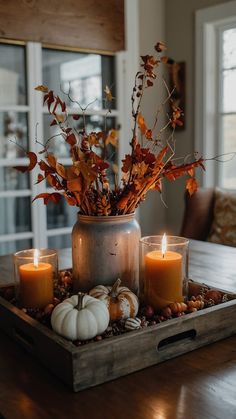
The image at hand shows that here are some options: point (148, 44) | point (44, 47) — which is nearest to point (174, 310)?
point (44, 47)

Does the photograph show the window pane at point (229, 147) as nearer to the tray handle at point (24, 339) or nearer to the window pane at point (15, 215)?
the window pane at point (15, 215)

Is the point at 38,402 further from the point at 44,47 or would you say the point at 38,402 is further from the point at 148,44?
the point at 148,44

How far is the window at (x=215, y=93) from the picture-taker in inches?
144

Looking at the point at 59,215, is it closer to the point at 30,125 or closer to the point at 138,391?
the point at 30,125

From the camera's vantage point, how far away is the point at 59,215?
3555 mm

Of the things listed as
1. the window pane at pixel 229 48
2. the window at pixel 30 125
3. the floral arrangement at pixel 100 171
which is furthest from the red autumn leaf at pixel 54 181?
the window pane at pixel 229 48

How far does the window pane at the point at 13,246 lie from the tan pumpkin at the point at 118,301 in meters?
2.37

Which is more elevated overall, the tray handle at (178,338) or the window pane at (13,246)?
the tray handle at (178,338)

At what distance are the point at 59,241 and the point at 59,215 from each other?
0.20 meters

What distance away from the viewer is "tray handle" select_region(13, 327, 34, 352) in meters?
1.02

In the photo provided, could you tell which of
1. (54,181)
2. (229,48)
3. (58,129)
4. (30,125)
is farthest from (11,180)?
(54,181)

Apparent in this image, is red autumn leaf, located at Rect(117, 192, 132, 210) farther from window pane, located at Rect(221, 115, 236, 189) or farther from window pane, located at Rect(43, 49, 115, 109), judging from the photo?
window pane, located at Rect(221, 115, 236, 189)

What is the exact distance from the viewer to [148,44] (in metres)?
3.96

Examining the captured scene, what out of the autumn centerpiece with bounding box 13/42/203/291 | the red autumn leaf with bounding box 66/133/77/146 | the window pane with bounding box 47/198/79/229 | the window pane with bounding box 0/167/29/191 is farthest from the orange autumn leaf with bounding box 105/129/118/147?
the window pane with bounding box 47/198/79/229
